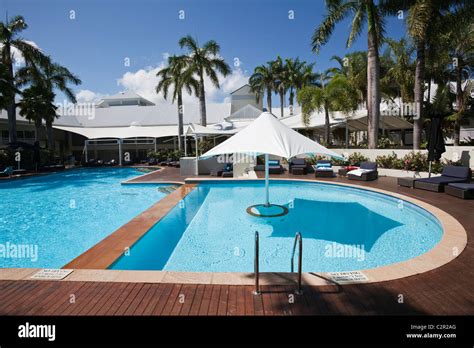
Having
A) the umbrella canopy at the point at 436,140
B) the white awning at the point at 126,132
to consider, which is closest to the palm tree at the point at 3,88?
the white awning at the point at 126,132

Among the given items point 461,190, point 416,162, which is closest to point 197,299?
point 461,190

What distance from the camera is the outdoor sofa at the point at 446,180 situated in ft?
33.4

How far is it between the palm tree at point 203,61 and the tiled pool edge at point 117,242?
17.6m

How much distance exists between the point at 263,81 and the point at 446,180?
32756mm

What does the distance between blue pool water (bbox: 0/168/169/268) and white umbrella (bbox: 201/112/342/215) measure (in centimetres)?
470

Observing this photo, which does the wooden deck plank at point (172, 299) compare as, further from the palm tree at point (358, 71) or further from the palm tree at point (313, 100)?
the palm tree at point (358, 71)

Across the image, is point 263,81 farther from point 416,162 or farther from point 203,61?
point 416,162

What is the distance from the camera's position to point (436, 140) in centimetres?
1131

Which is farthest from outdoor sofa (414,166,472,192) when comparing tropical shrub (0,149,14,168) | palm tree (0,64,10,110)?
tropical shrub (0,149,14,168)

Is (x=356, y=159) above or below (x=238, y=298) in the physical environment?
above

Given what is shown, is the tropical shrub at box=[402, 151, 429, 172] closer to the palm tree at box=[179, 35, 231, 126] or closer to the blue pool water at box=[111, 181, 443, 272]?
the blue pool water at box=[111, 181, 443, 272]

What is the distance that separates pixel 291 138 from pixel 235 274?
543cm

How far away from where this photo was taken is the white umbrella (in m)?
7.91
